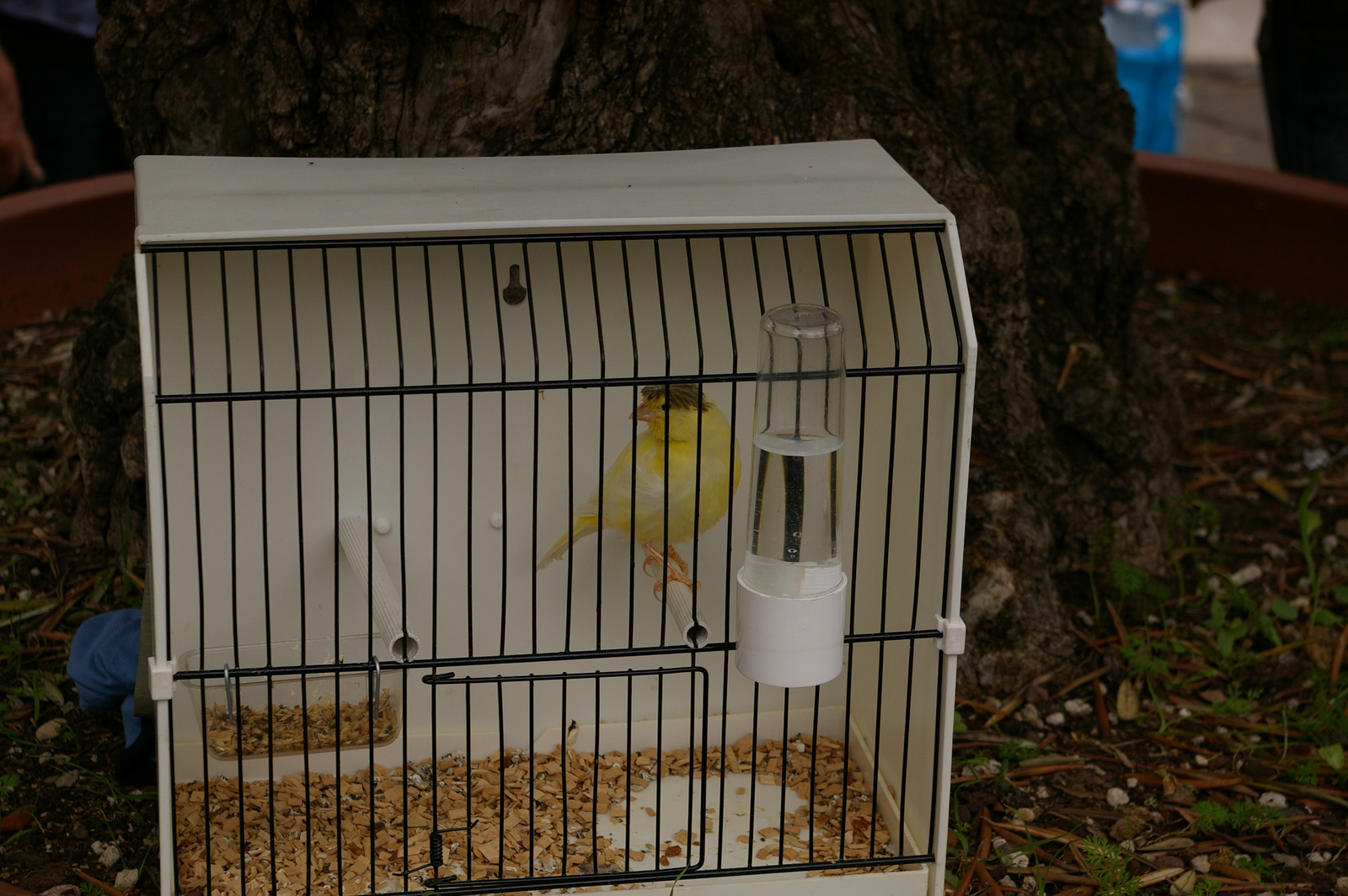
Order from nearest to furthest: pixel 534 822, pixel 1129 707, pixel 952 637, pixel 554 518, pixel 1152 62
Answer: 1. pixel 952 637
2. pixel 534 822
3. pixel 554 518
4. pixel 1129 707
5. pixel 1152 62

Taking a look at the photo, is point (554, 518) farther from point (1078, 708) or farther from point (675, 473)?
point (1078, 708)

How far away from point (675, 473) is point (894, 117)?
3.17ft

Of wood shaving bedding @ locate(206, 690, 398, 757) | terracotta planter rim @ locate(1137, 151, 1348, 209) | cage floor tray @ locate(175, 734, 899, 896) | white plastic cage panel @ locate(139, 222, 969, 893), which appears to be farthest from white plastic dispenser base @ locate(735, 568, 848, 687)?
terracotta planter rim @ locate(1137, 151, 1348, 209)

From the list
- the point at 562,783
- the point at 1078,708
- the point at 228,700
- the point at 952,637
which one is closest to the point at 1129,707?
the point at 1078,708

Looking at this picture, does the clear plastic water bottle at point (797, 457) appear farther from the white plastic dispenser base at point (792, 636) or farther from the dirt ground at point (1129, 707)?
the dirt ground at point (1129, 707)

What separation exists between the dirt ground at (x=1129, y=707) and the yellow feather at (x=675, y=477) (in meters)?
0.67

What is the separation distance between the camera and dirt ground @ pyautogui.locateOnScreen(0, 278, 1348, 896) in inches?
84.0

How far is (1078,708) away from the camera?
2572 millimetres

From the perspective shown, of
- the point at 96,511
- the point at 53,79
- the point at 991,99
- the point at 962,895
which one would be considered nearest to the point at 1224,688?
the point at 962,895

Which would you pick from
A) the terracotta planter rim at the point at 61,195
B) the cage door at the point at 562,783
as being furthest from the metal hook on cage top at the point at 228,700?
the terracotta planter rim at the point at 61,195

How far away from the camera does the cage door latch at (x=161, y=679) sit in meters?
1.69

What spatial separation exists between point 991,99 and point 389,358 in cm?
149

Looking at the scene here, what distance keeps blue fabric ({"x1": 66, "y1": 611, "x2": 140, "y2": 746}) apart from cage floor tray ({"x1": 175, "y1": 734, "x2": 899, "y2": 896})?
22cm

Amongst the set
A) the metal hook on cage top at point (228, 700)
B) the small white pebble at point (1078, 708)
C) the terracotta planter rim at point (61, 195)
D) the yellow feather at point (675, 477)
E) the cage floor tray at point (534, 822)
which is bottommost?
the small white pebble at point (1078, 708)
